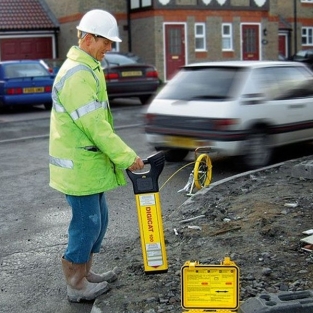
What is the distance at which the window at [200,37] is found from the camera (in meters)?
30.7

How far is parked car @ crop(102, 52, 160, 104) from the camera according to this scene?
66.7 feet

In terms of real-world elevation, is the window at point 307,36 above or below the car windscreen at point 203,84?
below

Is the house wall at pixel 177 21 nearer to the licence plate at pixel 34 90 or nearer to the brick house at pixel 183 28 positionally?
the brick house at pixel 183 28

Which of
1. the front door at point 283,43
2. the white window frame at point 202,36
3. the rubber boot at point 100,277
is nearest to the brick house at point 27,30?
the white window frame at point 202,36

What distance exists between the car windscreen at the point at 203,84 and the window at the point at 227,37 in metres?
21.9

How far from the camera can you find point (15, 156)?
40.1ft

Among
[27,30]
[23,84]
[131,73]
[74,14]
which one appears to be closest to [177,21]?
[74,14]

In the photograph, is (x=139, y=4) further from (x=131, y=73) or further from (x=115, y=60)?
(x=131, y=73)

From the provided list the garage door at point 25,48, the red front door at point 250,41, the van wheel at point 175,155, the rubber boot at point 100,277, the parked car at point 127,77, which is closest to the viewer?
the rubber boot at point 100,277

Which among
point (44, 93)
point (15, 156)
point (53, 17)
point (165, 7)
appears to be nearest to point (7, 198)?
point (15, 156)

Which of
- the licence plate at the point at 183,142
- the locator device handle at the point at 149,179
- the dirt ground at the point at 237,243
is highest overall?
the locator device handle at the point at 149,179

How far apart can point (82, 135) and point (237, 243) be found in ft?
6.53

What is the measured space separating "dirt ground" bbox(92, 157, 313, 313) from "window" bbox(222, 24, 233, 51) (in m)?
23.8

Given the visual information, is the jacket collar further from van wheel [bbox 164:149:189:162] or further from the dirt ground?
van wheel [bbox 164:149:189:162]
